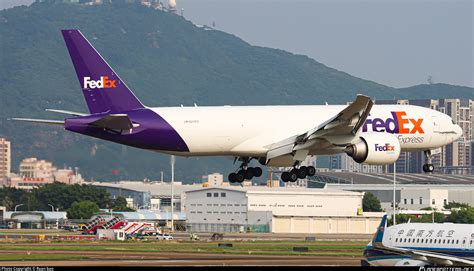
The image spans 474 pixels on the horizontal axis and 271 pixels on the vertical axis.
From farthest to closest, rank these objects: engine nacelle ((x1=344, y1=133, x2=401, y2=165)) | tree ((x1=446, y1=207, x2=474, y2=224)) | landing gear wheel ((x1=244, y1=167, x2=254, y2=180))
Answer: tree ((x1=446, y1=207, x2=474, y2=224)), landing gear wheel ((x1=244, y1=167, x2=254, y2=180)), engine nacelle ((x1=344, y1=133, x2=401, y2=165))

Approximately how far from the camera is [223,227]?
18125cm

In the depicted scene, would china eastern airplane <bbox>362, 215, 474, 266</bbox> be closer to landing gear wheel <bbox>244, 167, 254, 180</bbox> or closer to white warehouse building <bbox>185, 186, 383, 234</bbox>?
landing gear wheel <bbox>244, 167, 254, 180</bbox>

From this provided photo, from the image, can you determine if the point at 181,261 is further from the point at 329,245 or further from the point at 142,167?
the point at 329,245

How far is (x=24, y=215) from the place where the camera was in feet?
642

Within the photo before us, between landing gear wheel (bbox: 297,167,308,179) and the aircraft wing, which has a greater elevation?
the aircraft wing

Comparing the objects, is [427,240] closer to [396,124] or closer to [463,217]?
[396,124]

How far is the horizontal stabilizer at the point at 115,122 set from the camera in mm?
73875

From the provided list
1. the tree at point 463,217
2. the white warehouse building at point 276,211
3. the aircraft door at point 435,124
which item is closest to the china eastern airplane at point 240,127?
the aircraft door at point 435,124

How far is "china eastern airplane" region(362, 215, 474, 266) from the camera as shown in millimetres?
75625

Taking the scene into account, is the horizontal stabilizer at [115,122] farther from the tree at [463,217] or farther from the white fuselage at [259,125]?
the tree at [463,217]

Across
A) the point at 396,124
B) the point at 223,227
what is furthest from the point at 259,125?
the point at 223,227

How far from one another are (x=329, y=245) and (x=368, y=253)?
136 ft

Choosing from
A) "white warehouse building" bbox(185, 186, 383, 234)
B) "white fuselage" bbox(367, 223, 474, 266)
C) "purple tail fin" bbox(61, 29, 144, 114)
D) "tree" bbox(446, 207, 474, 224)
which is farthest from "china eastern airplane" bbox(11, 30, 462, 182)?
"white warehouse building" bbox(185, 186, 383, 234)

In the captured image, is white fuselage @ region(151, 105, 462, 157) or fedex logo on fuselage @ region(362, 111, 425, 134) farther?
fedex logo on fuselage @ region(362, 111, 425, 134)
